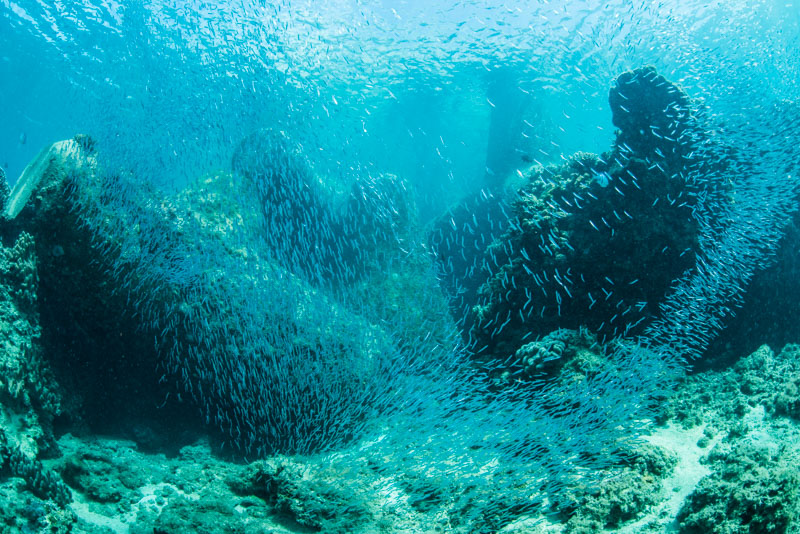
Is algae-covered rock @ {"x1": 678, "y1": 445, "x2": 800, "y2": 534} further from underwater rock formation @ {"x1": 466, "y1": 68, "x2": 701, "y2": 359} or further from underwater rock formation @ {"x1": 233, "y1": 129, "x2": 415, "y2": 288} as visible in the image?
underwater rock formation @ {"x1": 233, "y1": 129, "x2": 415, "y2": 288}

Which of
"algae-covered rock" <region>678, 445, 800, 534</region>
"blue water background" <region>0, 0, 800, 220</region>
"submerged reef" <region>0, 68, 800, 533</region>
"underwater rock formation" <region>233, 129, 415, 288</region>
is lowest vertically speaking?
"algae-covered rock" <region>678, 445, 800, 534</region>

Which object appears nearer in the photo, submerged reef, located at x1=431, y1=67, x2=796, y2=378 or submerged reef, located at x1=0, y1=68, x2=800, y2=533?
submerged reef, located at x1=0, y1=68, x2=800, y2=533

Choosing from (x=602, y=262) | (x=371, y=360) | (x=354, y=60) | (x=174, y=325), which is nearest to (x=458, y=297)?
(x=371, y=360)

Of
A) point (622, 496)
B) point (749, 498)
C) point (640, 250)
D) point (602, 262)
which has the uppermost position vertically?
point (640, 250)

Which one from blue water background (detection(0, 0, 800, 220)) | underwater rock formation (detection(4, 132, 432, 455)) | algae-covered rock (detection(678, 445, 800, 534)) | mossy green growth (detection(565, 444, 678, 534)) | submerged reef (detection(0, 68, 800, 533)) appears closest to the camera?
algae-covered rock (detection(678, 445, 800, 534))

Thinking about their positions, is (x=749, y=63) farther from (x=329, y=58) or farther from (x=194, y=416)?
(x=329, y=58)

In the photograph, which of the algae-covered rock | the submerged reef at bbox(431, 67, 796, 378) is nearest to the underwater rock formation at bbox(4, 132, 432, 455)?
the submerged reef at bbox(431, 67, 796, 378)

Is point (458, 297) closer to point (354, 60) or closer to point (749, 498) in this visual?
point (749, 498)

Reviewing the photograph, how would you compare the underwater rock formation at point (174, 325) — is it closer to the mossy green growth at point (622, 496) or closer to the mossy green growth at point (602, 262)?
the mossy green growth at point (602, 262)

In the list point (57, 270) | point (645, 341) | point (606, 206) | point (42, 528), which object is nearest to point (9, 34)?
point (57, 270)

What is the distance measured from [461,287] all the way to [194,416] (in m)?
8.40

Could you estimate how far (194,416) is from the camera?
812 cm

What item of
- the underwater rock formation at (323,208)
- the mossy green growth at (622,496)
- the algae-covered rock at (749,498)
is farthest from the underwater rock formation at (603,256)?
the underwater rock formation at (323,208)

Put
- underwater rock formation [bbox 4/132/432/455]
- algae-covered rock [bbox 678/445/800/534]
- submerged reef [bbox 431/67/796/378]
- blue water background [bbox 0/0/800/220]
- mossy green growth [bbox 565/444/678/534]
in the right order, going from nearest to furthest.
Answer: algae-covered rock [bbox 678/445/800/534], mossy green growth [bbox 565/444/678/534], underwater rock formation [bbox 4/132/432/455], submerged reef [bbox 431/67/796/378], blue water background [bbox 0/0/800/220]
